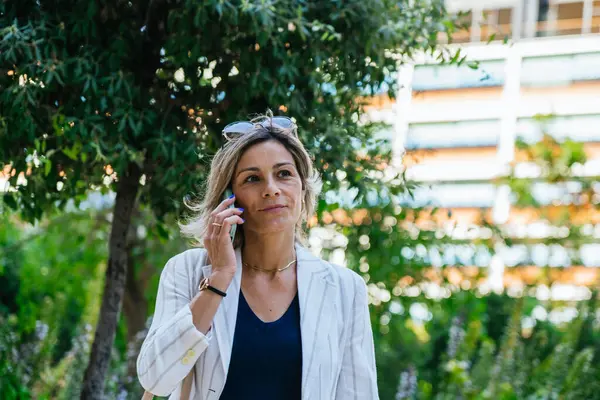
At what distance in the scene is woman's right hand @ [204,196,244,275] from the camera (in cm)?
246

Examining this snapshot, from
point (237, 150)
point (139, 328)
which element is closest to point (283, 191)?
point (237, 150)

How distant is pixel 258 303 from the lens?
2.61 metres

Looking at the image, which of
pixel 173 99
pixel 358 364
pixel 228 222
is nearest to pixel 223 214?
pixel 228 222

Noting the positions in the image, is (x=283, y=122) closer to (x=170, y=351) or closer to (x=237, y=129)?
(x=237, y=129)

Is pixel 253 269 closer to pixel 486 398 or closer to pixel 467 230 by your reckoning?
pixel 467 230

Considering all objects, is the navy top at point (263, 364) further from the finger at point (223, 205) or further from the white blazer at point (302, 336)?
the finger at point (223, 205)

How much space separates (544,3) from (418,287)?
39.6 m

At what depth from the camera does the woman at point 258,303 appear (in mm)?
2416

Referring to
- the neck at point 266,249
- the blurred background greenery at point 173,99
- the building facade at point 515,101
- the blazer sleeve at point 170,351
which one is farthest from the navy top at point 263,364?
the building facade at point 515,101

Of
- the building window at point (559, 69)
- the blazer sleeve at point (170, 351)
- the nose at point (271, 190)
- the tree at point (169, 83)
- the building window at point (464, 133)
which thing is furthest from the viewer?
the building window at point (464, 133)

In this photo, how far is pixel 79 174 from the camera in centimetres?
400

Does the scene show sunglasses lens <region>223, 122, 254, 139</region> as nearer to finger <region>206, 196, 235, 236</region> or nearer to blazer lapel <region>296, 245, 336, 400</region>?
finger <region>206, 196, 235, 236</region>

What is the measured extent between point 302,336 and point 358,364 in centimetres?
20

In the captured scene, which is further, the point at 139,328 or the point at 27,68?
the point at 139,328
